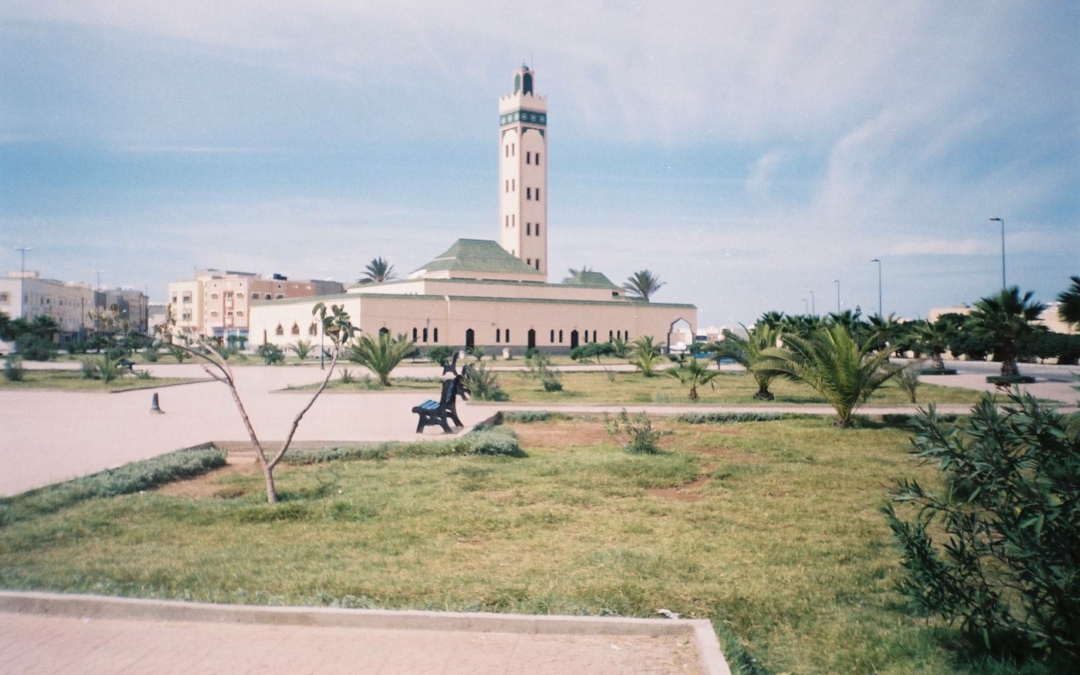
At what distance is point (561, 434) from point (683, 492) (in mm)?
4635

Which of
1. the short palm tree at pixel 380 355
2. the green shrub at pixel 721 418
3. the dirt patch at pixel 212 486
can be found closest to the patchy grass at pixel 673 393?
the green shrub at pixel 721 418

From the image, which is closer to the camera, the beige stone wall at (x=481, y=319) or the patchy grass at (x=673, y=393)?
the patchy grass at (x=673, y=393)

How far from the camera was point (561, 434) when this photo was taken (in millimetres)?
12617

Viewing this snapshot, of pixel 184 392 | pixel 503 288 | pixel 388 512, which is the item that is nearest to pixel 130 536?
pixel 388 512

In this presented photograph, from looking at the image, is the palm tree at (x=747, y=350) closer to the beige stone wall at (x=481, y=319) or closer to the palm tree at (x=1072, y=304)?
the palm tree at (x=1072, y=304)

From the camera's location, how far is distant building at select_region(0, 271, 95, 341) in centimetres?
6175

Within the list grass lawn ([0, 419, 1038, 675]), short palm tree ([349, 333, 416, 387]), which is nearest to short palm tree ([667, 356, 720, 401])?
short palm tree ([349, 333, 416, 387])

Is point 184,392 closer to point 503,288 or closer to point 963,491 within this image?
point 963,491

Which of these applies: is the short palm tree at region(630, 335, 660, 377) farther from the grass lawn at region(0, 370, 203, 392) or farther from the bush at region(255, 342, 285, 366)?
the bush at region(255, 342, 285, 366)

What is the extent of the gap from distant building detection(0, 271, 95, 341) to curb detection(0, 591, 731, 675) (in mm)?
61308

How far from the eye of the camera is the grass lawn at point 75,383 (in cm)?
2141

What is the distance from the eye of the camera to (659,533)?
638cm

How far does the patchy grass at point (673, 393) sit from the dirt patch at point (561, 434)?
11.8ft

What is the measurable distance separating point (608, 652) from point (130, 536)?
415 centimetres
